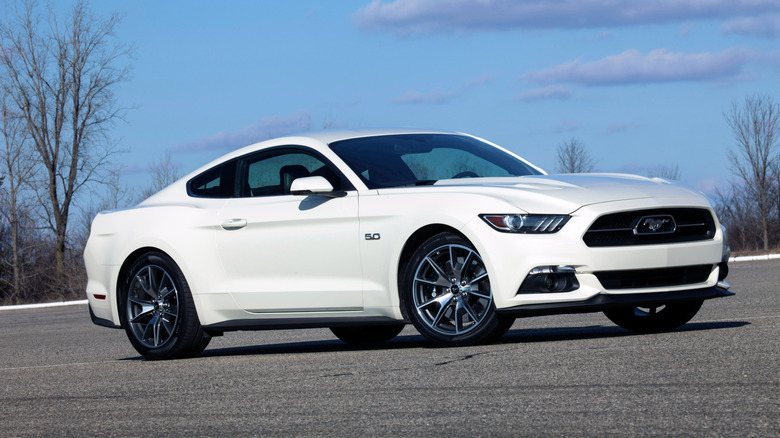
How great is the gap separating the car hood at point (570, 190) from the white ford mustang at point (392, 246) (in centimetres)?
1

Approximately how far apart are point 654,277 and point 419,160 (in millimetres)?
2046

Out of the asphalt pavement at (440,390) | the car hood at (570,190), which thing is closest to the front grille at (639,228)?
the car hood at (570,190)

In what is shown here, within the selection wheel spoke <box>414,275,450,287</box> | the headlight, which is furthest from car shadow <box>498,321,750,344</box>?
the headlight

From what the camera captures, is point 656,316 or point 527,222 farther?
point 656,316

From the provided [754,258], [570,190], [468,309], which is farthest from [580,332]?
[754,258]

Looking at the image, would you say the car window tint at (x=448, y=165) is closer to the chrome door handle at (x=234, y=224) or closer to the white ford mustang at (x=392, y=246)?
the white ford mustang at (x=392, y=246)

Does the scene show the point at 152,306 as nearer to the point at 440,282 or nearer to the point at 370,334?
the point at 370,334

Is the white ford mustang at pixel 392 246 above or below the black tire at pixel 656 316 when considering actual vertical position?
above

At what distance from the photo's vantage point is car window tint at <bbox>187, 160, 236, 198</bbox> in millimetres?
8523

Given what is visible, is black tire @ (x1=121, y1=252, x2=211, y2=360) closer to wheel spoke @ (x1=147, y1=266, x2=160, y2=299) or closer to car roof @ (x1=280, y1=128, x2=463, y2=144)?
wheel spoke @ (x1=147, y1=266, x2=160, y2=299)

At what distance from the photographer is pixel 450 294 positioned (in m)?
7.05

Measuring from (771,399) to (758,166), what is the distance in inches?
1716

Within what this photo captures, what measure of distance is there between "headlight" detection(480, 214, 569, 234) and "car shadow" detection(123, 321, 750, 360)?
0.91 m

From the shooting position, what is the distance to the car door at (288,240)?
24.8 ft
